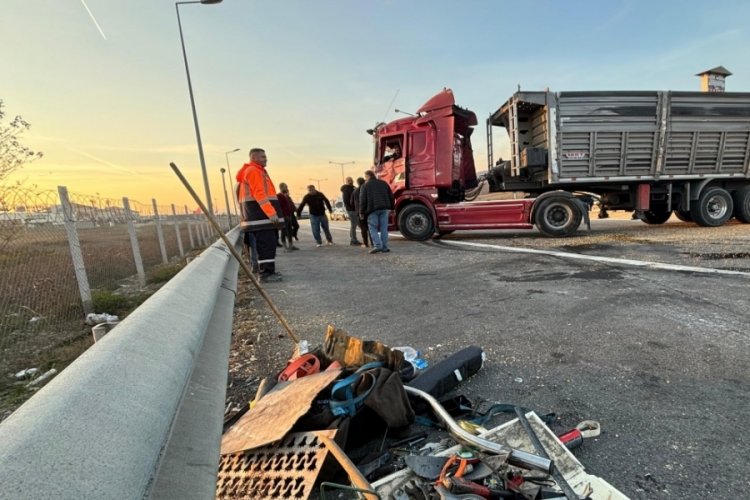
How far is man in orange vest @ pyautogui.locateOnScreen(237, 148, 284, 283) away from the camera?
5367 millimetres

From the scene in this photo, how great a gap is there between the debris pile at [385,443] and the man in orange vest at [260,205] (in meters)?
3.63

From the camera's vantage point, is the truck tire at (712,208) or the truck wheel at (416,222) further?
the truck wheel at (416,222)

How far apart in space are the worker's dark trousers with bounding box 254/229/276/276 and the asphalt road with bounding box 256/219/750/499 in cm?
36

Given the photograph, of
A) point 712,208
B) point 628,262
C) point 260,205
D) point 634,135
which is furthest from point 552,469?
point 712,208

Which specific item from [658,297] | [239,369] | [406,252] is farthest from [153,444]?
[406,252]

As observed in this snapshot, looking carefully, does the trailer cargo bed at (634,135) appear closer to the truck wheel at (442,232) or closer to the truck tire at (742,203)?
the truck tire at (742,203)

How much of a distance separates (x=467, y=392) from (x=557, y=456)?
0.73m

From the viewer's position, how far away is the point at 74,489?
0.56 m

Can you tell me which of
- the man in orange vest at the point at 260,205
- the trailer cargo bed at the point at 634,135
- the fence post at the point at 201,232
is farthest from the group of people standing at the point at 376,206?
the fence post at the point at 201,232

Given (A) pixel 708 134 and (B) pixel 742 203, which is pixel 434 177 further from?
(B) pixel 742 203

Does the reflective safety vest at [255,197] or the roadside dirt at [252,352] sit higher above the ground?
the reflective safety vest at [255,197]

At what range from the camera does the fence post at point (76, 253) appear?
4473mm

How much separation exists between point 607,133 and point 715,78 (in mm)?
10912

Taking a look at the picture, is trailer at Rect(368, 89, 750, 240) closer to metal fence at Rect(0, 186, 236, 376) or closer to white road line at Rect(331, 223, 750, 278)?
→ white road line at Rect(331, 223, 750, 278)
